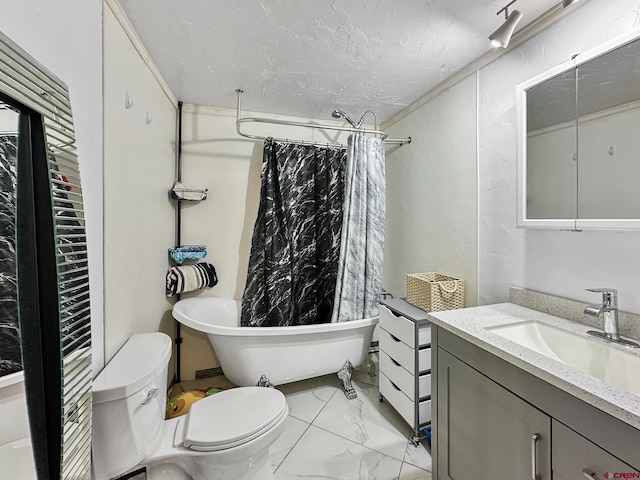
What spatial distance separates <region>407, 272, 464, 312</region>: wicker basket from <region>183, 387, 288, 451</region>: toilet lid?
1027 mm

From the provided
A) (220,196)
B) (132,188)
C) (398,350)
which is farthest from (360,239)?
(132,188)

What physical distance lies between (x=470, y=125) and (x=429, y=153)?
40 centimetres

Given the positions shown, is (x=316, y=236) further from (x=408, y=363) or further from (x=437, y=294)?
(x=408, y=363)

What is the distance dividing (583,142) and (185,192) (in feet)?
7.83

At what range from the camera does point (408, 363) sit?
1.66 m

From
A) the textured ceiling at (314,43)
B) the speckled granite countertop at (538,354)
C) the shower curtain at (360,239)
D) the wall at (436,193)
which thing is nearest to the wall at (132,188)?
the textured ceiling at (314,43)

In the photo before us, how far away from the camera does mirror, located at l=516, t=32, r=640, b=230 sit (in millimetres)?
1036

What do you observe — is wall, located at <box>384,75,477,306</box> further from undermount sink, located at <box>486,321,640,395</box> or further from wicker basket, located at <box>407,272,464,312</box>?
undermount sink, located at <box>486,321,640,395</box>

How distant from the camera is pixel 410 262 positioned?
2406 mm

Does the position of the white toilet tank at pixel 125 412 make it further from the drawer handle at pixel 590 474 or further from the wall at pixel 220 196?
the drawer handle at pixel 590 474

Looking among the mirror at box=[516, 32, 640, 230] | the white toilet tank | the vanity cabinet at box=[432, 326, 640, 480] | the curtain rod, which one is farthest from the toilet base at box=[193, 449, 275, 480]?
the curtain rod

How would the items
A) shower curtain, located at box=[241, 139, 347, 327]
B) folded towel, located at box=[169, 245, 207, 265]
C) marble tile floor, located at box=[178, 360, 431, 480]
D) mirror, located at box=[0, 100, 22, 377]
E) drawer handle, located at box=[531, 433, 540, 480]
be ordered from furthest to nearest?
1. shower curtain, located at box=[241, 139, 347, 327]
2. folded towel, located at box=[169, 245, 207, 265]
3. marble tile floor, located at box=[178, 360, 431, 480]
4. drawer handle, located at box=[531, 433, 540, 480]
5. mirror, located at box=[0, 100, 22, 377]

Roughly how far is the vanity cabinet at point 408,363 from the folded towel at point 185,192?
166cm

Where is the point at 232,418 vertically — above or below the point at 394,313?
below
